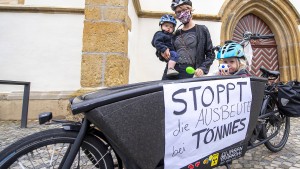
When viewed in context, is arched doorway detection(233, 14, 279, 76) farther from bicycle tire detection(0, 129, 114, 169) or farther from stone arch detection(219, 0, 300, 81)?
bicycle tire detection(0, 129, 114, 169)

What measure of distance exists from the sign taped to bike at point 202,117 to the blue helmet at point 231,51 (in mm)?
579

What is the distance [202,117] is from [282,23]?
668 cm

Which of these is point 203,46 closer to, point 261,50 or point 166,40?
point 166,40

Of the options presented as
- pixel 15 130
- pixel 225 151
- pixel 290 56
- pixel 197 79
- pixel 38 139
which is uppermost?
pixel 290 56

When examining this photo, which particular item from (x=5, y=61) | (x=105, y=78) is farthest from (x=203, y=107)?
(x=5, y=61)

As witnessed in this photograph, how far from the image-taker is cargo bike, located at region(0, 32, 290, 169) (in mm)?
977

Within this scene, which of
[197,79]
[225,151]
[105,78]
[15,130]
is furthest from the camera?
[15,130]

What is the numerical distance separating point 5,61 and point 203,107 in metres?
4.96

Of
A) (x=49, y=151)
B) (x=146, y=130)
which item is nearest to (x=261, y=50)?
(x=146, y=130)

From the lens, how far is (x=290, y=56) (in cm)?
615

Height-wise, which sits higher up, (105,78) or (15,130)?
(105,78)

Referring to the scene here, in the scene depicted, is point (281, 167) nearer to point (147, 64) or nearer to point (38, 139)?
point (38, 139)

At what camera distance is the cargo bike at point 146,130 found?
0.98 metres

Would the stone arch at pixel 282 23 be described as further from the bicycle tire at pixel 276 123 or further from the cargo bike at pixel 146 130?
the cargo bike at pixel 146 130
